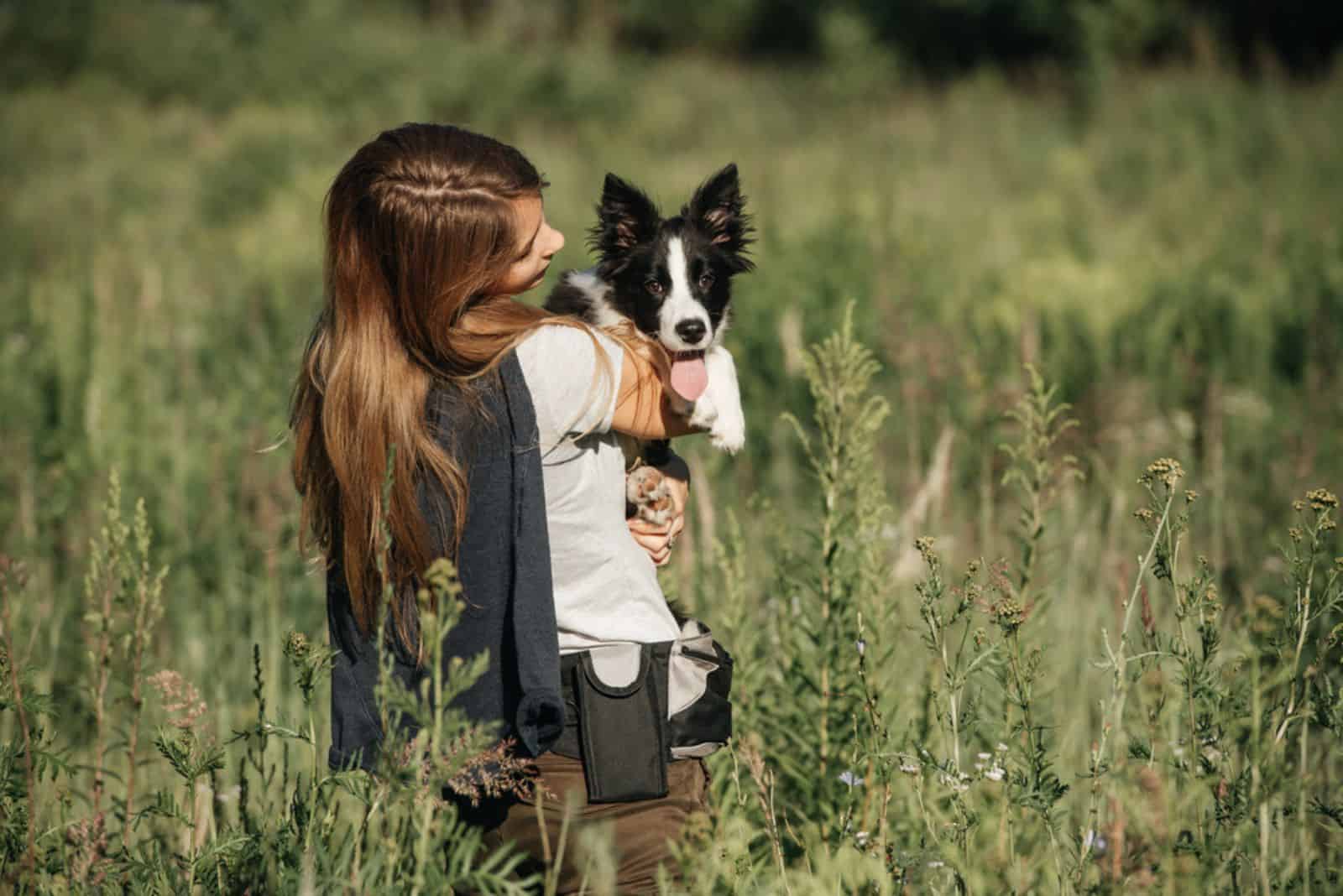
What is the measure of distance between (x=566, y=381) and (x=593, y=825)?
2.64 feet

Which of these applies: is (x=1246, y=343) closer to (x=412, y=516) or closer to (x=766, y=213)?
(x=766, y=213)

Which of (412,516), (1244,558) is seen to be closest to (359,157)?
(412,516)

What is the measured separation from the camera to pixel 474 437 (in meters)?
2.21

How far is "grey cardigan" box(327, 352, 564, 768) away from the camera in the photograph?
2.16 m

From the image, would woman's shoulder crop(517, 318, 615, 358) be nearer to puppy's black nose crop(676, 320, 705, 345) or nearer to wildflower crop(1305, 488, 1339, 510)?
puppy's black nose crop(676, 320, 705, 345)

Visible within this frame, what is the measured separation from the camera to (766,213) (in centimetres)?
1039

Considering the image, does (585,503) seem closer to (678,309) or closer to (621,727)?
(621,727)

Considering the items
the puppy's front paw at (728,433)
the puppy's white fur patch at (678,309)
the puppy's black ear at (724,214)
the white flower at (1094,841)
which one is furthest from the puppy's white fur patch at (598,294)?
the white flower at (1094,841)

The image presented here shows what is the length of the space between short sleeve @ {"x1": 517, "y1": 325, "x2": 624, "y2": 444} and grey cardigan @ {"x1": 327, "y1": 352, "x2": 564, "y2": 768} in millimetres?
34

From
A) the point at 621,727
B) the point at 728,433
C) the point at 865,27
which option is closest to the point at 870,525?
the point at 728,433

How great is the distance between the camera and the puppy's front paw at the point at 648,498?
8.35ft

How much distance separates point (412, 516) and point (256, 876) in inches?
30.1

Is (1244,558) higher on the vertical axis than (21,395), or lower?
lower

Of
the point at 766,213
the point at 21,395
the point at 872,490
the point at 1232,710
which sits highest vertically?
the point at 766,213
